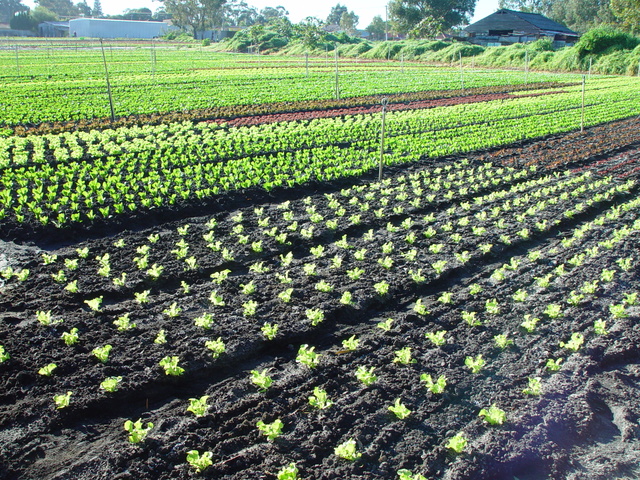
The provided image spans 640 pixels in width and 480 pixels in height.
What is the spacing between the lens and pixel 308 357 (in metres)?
5.50

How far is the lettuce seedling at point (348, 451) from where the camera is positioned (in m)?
4.29

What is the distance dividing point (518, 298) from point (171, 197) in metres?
6.88

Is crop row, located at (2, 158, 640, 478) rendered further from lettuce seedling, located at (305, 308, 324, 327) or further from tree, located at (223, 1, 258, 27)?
tree, located at (223, 1, 258, 27)

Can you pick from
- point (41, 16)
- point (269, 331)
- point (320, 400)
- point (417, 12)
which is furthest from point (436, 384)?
point (41, 16)

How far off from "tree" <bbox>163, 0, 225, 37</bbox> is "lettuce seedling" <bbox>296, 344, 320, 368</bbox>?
Answer: 4442 inches

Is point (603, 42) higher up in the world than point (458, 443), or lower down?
higher up

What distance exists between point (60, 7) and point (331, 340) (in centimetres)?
18536

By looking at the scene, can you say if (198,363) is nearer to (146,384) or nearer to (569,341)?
(146,384)

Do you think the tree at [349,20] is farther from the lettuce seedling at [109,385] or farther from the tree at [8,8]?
the lettuce seedling at [109,385]

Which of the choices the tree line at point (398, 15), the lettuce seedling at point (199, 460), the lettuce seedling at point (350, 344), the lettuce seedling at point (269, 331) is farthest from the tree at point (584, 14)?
the lettuce seedling at point (199, 460)

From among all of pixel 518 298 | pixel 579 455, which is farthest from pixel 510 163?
pixel 579 455

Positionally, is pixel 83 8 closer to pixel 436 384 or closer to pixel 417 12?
pixel 417 12

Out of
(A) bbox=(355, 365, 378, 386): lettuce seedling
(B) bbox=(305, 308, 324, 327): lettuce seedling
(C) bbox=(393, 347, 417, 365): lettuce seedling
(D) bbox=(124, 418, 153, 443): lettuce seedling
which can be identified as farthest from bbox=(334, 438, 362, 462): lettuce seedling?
(B) bbox=(305, 308, 324, 327): lettuce seedling

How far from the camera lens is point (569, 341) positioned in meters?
5.84
